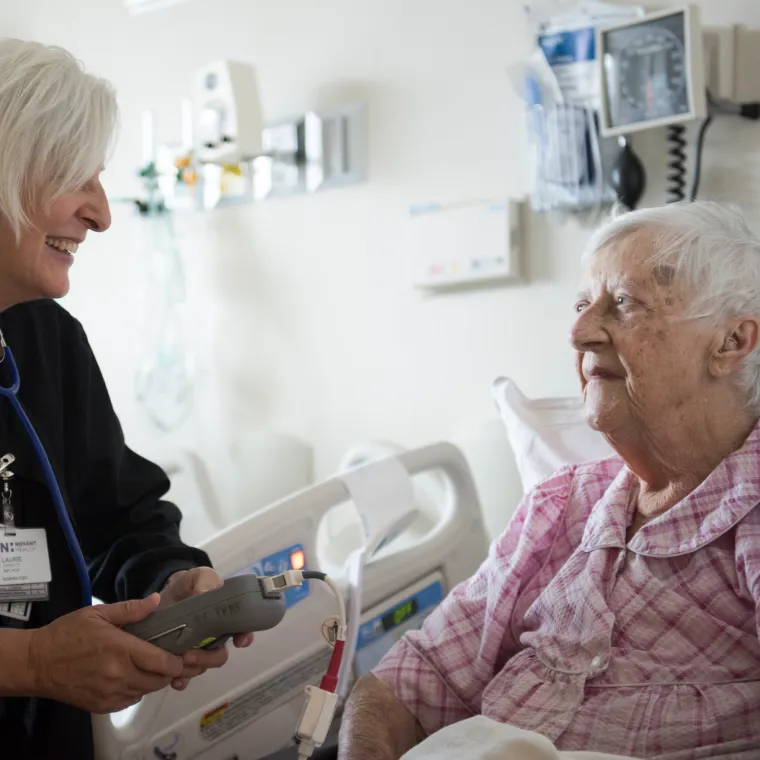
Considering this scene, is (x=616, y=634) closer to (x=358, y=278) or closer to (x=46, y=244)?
(x=46, y=244)

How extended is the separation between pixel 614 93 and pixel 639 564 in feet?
3.81

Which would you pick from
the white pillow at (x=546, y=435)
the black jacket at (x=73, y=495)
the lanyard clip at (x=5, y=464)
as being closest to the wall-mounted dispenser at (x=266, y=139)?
the white pillow at (x=546, y=435)

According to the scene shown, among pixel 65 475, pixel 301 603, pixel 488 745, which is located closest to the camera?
pixel 488 745

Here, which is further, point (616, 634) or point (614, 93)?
point (614, 93)

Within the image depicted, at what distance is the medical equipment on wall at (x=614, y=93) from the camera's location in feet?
6.85

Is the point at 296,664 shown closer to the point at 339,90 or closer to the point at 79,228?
the point at 79,228

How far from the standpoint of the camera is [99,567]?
1599 mm

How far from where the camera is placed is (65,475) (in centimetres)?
156

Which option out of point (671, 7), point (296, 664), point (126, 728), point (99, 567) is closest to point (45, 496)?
point (99, 567)

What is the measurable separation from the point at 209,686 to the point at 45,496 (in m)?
0.40

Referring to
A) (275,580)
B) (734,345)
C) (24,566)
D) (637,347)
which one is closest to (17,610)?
(24,566)

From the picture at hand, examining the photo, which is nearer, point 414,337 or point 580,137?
point 580,137

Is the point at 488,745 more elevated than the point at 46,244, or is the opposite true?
the point at 46,244

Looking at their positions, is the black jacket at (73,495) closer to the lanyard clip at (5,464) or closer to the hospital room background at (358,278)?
the lanyard clip at (5,464)
